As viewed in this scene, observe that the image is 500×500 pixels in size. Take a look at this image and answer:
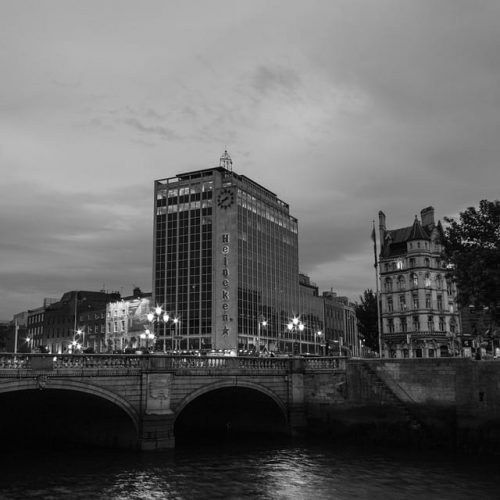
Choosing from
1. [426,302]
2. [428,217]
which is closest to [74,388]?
[426,302]

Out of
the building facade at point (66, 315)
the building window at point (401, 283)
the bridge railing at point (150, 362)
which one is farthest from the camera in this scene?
the building facade at point (66, 315)

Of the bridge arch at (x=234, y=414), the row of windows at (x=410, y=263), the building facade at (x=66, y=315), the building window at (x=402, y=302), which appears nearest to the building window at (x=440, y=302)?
the row of windows at (x=410, y=263)

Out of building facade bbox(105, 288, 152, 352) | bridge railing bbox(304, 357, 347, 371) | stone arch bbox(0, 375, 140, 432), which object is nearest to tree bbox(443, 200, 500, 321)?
bridge railing bbox(304, 357, 347, 371)

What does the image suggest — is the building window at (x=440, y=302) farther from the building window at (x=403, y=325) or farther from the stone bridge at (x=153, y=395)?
the stone bridge at (x=153, y=395)

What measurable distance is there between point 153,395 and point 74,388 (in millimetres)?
6163

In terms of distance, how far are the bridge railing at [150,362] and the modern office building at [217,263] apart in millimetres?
69540

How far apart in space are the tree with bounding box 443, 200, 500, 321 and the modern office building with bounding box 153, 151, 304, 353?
76721 millimetres

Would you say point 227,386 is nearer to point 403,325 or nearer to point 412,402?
point 412,402

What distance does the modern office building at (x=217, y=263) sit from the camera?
125625mm

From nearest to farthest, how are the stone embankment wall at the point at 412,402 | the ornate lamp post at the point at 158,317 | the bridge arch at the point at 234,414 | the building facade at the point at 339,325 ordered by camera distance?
the stone embankment wall at the point at 412,402, the bridge arch at the point at 234,414, the ornate lamp post at the point at 158,317, the building facade at the point at 339,325

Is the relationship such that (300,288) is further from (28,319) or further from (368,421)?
(368,421)

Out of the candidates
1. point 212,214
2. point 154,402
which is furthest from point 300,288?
point 154,402

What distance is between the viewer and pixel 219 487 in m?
33.8

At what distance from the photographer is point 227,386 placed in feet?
159
